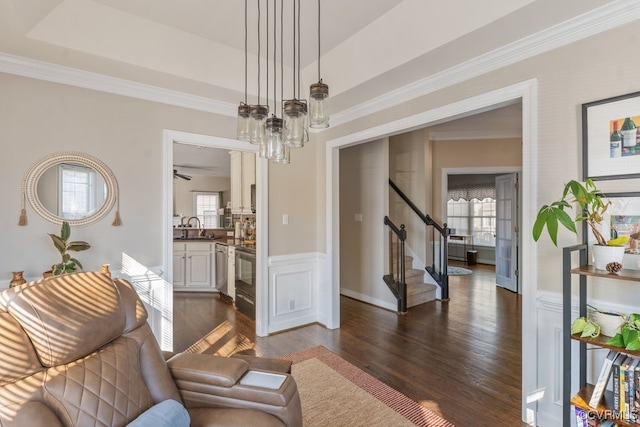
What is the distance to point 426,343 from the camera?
11.3ft

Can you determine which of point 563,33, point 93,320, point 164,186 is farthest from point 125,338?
point 563,33

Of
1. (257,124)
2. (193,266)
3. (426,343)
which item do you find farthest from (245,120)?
(193,266)

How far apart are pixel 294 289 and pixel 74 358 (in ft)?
9.09

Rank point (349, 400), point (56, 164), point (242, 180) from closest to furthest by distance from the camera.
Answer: point (349, 400)
point (56, 164)
point (242, 180)

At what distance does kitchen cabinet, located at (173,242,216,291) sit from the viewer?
223 inches

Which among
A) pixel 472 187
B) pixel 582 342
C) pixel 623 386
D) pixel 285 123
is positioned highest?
pixel 472 187

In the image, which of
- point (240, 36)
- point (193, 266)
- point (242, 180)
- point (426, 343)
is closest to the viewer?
point (240, 36)

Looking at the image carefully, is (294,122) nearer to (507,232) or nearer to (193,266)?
(193,266)

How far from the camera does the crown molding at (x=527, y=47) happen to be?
177cm

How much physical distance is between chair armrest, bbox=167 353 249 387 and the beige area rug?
34.8 inches

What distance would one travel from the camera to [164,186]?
10.1 feet

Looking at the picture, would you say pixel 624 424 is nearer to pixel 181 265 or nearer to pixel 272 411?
pixel 272 411

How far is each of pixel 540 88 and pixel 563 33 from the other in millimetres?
319

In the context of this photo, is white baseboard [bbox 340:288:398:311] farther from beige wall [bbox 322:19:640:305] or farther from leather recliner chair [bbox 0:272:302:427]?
leather recliner chair [bbox 0:272:302:427]
